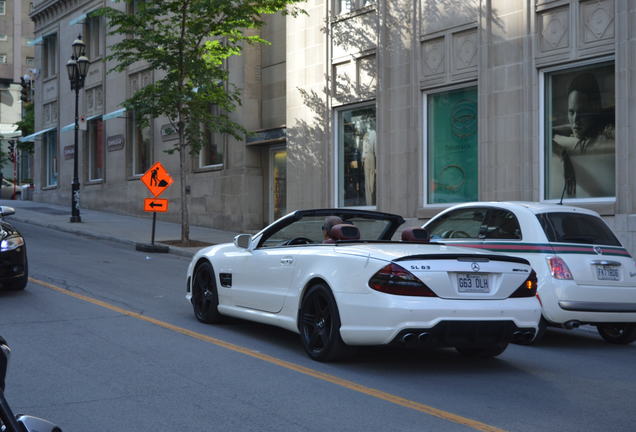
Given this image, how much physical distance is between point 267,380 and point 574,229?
4358 mm

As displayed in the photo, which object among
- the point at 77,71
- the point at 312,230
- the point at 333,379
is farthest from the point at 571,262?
the point at 77,71

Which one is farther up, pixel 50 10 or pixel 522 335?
pixel 50 10

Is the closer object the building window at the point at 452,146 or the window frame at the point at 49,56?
the building window at the point at 452,146

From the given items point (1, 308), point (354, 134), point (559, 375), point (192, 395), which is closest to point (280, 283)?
point (192, 395)

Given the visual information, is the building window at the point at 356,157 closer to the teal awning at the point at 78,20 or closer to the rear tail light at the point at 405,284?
the rear tail light at the point at 405,284

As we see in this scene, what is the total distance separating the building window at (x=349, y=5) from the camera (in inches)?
814

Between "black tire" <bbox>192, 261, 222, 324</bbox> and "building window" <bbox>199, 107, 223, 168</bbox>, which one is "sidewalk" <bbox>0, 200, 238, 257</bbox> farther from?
"black tire" <bbox>192, 261, 222, 324</bbox>

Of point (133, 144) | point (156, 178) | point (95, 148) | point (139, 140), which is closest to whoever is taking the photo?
point (156, 178)

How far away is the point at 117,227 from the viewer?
2605 centimetres

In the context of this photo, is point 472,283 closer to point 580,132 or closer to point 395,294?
point 395,294

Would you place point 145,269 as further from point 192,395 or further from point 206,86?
point 192,395

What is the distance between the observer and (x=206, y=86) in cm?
2098

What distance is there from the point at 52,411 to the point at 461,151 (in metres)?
13.9

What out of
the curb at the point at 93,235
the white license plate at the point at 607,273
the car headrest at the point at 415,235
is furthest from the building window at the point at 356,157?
the car headrest at the point at 415,235
